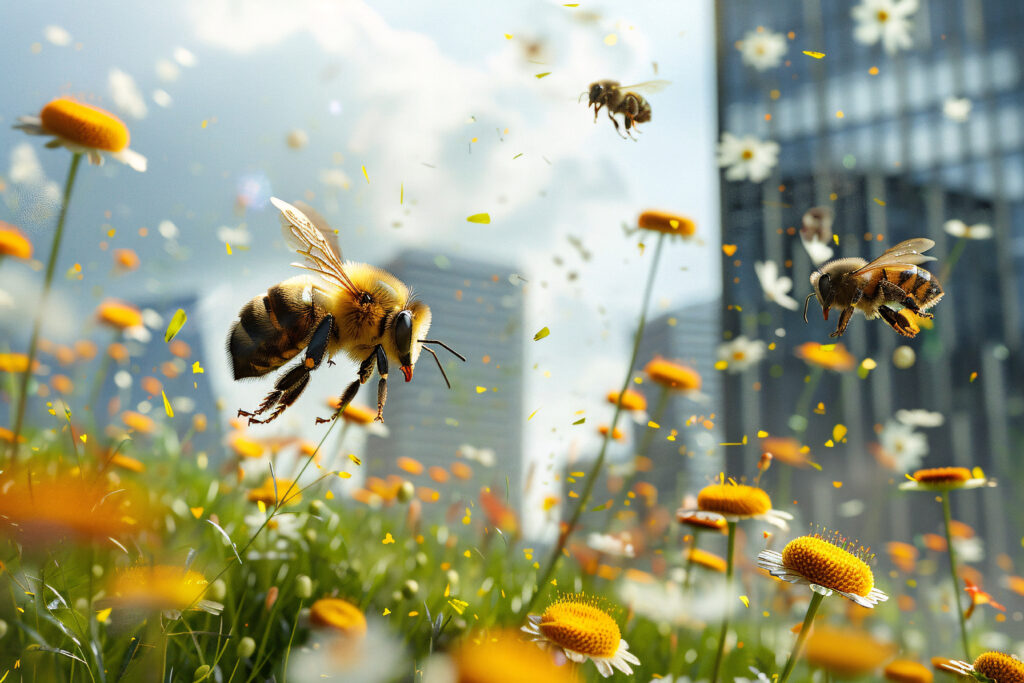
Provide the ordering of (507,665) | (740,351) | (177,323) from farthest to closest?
(740,351) < (177,323) < (507,665)

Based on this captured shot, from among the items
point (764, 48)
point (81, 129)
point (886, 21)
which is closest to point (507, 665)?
point (81, 129)

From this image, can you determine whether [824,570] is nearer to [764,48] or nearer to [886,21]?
[764,48]

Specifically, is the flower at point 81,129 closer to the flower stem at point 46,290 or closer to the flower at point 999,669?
the flower stem at point 46,290

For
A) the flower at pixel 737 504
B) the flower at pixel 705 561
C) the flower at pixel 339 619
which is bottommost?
the flower at pixel 705 561

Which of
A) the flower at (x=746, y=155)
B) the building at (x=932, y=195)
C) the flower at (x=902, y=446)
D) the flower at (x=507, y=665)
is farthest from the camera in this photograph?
the building at (x=932, y=195)

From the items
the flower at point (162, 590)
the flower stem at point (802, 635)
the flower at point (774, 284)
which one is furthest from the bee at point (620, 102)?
the flower at point (162, 590)

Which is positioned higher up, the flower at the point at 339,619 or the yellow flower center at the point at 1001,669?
the yellow flower center at the point at 1001,669
